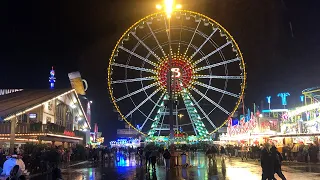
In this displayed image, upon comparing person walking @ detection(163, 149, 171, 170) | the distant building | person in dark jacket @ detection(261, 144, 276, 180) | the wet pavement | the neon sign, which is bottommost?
the wet pavement

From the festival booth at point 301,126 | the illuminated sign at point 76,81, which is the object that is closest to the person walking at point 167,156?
the festival booth at point 301,126

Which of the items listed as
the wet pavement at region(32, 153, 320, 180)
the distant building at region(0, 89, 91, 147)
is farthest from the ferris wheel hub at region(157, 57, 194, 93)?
the wet pavement at region(32, 153, 320, 180)

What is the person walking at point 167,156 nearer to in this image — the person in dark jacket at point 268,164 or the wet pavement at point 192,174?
the wet pavement at point 192,174

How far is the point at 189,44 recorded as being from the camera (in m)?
46.7

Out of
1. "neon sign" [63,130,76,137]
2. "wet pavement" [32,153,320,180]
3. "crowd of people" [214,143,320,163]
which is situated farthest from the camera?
"neon sign" [63,130,76,137]

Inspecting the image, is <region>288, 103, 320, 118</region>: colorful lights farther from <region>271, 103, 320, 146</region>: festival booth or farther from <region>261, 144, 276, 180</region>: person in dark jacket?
<region>261, 144, 276, 180</region>: person in dark jacket

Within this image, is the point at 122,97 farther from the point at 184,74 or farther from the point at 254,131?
the point at 254,131

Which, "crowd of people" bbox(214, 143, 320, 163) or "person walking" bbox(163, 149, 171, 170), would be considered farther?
"crowd of people" bbox(214, 143, 320, 163)

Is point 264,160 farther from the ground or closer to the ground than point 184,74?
closer to the ground

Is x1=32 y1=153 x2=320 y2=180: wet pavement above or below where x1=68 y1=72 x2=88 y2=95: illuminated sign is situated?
below

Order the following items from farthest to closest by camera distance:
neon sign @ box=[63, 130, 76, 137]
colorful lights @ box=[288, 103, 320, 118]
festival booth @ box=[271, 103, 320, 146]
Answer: neon sign @ box=[63, 130, 76, 137]
festival booth @ box=[271, 103, 320, 146]
colorful lights @ box=[288, 103, 320, 118]

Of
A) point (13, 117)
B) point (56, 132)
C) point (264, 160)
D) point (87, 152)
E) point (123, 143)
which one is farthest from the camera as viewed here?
point (123, 143)

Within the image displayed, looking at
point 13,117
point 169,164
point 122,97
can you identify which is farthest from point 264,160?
Result: point 122,97

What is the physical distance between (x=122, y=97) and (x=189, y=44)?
34.7 feet
